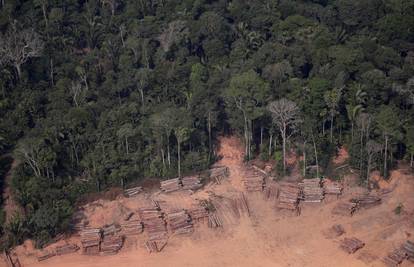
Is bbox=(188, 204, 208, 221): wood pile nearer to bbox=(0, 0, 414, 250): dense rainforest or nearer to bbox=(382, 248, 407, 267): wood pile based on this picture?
bbox=(0, 0, 414, 250): dense rainforest

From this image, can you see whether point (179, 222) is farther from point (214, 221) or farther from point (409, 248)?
point (409, 248)

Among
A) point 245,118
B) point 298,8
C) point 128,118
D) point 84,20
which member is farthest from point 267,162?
point 84,20

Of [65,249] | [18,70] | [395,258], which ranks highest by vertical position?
[18,70]

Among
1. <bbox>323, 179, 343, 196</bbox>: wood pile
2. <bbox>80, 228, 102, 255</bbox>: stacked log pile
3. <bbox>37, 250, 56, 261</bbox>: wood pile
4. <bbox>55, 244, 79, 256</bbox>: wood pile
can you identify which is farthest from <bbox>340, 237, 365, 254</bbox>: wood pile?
<bbox>37, 250, 56, 261</bbox>: wood pile

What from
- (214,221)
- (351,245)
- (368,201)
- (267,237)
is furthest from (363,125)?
(214,221)

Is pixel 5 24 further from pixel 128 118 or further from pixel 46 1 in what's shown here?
pixel 128 118

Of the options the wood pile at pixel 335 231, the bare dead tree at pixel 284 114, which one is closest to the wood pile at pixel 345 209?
the wood pile at pixel 335 231

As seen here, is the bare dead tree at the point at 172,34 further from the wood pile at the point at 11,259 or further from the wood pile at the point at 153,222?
the wood pile at the point at 11,259
